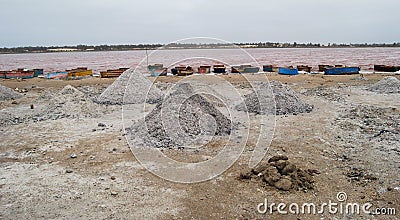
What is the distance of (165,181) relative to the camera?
5500 millimetres

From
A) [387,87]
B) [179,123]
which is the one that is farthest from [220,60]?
[179,123]

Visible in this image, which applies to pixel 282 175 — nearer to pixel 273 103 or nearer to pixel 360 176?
pixel 360 176

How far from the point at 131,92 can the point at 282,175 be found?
8886 millimetres

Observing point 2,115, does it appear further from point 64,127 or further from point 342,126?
point 342,126

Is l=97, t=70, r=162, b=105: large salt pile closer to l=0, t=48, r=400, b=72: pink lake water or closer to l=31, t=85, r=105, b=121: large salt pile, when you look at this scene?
l=31, t=85, r=105, b=121: large salt pile

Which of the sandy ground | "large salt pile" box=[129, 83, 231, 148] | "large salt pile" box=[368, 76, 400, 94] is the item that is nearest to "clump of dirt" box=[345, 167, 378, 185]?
the sandy ground

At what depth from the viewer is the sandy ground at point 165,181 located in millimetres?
4574

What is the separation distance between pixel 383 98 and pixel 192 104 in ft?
31.0

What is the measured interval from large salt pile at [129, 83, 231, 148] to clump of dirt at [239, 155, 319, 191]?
2.30 metres

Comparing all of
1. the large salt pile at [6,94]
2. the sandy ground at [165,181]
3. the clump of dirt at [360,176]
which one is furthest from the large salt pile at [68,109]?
the clump of dirt at [360,176]

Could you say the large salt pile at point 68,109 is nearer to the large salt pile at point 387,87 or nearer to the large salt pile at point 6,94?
the large salt pile at point 6,94

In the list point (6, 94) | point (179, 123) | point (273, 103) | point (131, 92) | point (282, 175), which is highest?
point (131, 92)

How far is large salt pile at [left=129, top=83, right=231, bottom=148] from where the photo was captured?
7.47 meters

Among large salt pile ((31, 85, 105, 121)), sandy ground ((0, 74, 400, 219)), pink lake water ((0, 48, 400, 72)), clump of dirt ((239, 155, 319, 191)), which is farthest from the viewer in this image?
pink lake water ((0, 48, 400, 72))
